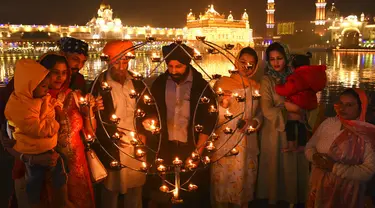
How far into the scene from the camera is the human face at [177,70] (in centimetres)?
246

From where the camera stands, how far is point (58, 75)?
2.54 m

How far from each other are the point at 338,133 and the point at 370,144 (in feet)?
0.69

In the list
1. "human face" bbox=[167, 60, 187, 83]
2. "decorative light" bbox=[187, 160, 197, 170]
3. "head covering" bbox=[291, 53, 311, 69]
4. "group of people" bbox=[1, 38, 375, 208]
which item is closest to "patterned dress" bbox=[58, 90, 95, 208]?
"group of people" bbox=[1, 38, 375, 208]

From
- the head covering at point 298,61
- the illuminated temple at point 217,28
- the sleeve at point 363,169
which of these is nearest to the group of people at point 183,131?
the sleeve at point 363,169

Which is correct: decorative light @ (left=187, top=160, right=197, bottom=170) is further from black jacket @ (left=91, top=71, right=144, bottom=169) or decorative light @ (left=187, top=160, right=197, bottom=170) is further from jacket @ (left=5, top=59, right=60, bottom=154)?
jacket @ (left=5, top=59, right=60, bottom=154)

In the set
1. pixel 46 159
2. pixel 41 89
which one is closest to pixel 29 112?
pixel 41 89

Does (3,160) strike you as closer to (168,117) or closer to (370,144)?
(168,117)

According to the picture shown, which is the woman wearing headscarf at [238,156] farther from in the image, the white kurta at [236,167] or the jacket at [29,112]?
the jacket at [29,112]

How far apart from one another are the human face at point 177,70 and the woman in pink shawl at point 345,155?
1.07 metres

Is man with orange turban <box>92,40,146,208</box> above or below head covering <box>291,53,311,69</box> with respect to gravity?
below

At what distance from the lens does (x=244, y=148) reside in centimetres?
288

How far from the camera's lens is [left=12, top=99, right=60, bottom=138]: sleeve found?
2.19m

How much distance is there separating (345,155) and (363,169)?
5.5 inches

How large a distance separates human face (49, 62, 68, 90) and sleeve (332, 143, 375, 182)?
6.70 feet
